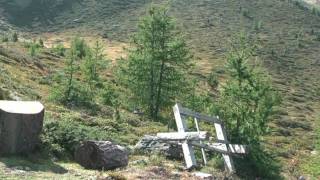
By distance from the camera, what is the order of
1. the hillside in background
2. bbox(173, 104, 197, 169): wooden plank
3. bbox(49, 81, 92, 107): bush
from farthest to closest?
the hillside in background, bbox(49, 81, 92, 107): bush, bbox(173, 104, 197, 169): wooden plank

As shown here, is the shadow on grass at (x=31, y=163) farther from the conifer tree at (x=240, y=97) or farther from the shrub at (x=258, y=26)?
the shrub at (x=258, y=26)

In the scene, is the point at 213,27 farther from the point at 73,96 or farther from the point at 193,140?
the point at 193,140

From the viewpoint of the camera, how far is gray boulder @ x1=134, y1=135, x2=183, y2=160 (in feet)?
65.2

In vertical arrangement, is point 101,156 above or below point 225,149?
above

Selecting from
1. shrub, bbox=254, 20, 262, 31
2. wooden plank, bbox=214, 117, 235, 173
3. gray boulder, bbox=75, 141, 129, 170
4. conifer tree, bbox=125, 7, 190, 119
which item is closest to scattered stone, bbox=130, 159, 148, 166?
gray boulder, bbox=75, 141, 129, 170

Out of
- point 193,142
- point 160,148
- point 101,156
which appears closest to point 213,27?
point 160,148

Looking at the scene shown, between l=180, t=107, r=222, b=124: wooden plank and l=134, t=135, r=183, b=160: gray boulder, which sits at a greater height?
l=180, t=107, r=222, b=124: wooden plank

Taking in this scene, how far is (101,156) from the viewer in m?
15.7

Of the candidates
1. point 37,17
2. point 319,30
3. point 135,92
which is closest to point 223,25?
point 319,30

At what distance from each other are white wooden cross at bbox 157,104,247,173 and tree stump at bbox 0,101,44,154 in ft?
16.8

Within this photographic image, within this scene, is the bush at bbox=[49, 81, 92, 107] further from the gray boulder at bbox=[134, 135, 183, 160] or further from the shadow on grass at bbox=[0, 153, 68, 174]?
the shadow on grass at bbox=[0, 153, 68, 174]

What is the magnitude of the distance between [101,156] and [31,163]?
6.92 ft

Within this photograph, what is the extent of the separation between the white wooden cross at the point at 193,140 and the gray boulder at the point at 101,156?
102 inches

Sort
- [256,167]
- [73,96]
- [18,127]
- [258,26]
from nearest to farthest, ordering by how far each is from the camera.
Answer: [18,127]
[256,167]
[73,96]
[258,26]
